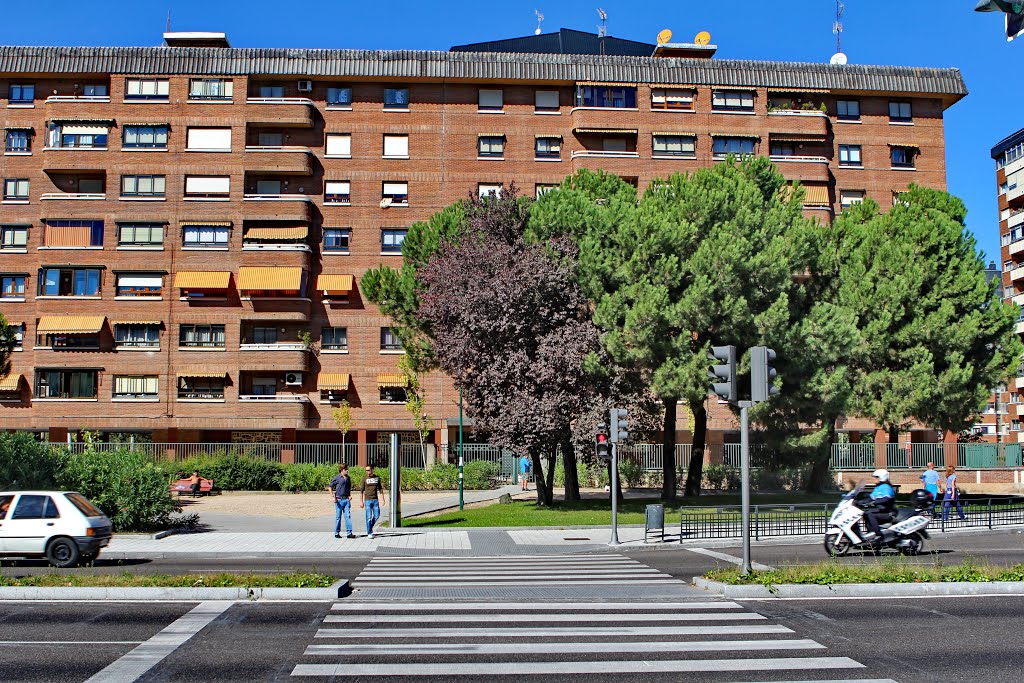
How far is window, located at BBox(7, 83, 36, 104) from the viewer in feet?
171

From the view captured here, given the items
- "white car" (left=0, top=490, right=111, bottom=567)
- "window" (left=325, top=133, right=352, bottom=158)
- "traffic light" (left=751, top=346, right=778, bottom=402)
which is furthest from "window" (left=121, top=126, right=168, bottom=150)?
"traffic light" (left=751, top=346, right=778, bottom=402)

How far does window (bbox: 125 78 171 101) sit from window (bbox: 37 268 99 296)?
9.47 m

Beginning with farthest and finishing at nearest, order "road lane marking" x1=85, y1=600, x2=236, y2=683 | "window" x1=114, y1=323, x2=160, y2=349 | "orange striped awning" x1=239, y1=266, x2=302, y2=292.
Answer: "window" x1=114, y1=323, x2=160, y2=349 < "orange striped awning" x1=239, y1=266, x2=302, y2=292 < "road lane marking" x1=85, y1=600, x2=236, y2=683

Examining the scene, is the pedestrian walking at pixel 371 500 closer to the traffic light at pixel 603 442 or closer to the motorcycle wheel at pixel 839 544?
the traffic light at pixel 603 442

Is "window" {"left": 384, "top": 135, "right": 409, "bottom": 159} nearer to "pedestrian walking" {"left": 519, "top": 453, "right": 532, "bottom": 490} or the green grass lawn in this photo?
"pedestrian walking" {"left": 519, "top": 453, "right": 532, "bottom": 490}

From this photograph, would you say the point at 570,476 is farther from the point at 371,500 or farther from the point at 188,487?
the point at 188,487

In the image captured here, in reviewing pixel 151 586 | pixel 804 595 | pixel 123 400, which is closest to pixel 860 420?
pixel 123 400

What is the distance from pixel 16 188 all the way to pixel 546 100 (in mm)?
28748

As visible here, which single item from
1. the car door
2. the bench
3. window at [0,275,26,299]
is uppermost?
window at [0,275,26,299]

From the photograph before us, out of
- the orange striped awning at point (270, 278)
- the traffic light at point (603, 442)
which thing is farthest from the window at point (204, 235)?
the traffic light at point (603, 442)

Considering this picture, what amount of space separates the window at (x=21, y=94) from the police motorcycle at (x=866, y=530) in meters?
48.9

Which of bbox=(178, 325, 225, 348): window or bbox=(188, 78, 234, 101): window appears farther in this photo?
bbox=(188, 78, 234, 101): window

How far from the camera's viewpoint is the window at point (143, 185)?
51.3 m

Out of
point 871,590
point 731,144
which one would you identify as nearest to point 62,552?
point 871,590
